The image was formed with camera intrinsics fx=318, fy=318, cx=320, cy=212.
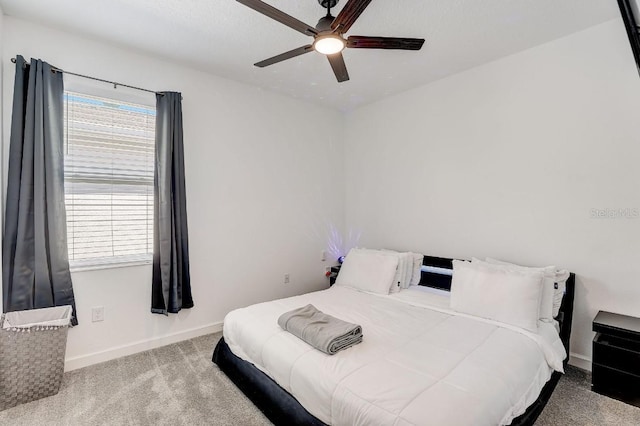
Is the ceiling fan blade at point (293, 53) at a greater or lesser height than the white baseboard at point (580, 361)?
greater

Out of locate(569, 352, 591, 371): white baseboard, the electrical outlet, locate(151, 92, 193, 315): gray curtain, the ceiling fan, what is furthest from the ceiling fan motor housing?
locate(569, 352, 591, 371): white baseboard

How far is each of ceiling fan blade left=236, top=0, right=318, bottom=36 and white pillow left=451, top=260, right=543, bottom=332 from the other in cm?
220

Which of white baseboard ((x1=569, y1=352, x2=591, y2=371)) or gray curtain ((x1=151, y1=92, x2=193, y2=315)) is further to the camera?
gray curtain ((x1=151, y1=92, x2=193, y2=315))

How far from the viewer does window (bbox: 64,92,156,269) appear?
2.62 metres

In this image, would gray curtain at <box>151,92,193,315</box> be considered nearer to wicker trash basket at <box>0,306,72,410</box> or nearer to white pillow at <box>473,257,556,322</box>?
wicker trash basket at <box>0,306,72,410</box>

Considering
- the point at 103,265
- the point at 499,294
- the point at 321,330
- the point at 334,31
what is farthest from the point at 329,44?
the point at 103,265

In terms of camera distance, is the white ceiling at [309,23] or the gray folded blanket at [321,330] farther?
the white ceiling at [309,23]

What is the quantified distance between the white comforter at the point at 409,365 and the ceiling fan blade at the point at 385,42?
189cm

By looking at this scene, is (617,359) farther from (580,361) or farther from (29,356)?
(29,356)

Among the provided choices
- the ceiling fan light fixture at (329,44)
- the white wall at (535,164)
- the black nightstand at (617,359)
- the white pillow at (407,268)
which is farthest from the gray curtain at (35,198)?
the black nightstand at (617,359)

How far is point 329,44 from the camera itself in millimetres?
1950

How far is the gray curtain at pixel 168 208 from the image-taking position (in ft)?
9.55

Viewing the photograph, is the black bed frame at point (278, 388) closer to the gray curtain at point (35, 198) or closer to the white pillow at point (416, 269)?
the white pillow at point (416, 269)

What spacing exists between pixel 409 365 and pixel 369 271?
1.58m
